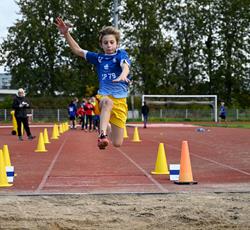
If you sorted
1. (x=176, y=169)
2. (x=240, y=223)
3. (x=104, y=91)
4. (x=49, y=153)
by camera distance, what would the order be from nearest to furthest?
1. (x=240, y=223)
2. (x=104, y=91)
3. (x=176, y=169)
4. (x=49, y=153)

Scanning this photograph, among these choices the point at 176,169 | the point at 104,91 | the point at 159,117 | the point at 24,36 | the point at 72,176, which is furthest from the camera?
the point at 24,36

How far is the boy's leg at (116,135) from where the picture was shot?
7.86 meters

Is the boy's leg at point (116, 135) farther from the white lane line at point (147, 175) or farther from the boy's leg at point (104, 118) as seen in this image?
the white lane line at point (147, 175)

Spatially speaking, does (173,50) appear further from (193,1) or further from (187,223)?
(187,223)

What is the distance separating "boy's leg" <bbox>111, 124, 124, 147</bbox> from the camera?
786 cm

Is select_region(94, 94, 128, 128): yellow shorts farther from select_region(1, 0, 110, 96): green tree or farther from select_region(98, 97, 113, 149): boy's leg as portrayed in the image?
select_region(1, 0, 110, 96): green tree

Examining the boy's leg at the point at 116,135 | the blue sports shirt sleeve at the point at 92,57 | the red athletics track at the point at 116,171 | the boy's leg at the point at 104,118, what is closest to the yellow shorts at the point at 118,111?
the boy's leg at the point at 116,135

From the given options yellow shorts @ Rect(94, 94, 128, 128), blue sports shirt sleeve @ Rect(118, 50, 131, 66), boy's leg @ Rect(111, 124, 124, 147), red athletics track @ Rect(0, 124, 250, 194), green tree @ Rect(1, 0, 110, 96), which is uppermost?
green tree @ Rect(1, 0, 110, 96)

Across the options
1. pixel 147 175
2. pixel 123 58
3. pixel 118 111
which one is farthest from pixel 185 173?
pixel 123 58

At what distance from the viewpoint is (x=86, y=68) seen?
64.5 m

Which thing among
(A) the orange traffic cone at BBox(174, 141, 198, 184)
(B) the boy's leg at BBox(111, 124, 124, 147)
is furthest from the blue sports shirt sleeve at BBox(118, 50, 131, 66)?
(A) the orange traffic cone at BBox(174, 141, 198, 184)

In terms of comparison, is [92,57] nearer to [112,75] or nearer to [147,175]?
[112,75]

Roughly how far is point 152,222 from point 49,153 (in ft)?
33.1

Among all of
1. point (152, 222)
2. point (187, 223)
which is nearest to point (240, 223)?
point (187, 223)
